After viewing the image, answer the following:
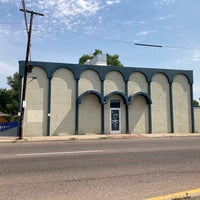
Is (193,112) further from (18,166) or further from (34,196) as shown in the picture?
(34,196)

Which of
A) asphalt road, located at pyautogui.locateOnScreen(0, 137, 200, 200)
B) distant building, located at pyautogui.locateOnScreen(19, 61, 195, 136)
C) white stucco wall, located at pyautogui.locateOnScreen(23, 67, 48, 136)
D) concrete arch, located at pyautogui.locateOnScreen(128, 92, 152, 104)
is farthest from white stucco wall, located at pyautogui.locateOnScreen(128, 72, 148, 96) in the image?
asphalt road, located at pyautogui.locateOnScreen(0, 137, 200, 200)

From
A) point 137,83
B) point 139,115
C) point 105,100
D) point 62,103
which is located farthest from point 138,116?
point 62,103

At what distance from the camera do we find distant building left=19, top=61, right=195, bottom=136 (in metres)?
19.8

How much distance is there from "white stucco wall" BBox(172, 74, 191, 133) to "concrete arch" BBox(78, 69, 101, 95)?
26.1ft

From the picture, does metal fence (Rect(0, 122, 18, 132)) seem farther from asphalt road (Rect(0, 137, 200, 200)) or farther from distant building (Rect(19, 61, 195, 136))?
asphalt road (Rect(0, 137, 200, 200))

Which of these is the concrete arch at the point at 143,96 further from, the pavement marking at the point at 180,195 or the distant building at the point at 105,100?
the pavement marking at the point at 180,195

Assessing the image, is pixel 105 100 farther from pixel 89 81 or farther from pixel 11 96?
pixel 11 96

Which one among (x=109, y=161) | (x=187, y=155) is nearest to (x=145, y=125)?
(x=187, y=155)

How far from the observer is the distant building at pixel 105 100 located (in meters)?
19.8

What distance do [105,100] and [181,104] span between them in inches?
322

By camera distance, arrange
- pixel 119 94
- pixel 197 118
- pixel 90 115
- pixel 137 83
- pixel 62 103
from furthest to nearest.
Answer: pixel 197 118 < pixel 137 83 < pixel 119 94 < pixel 90 115 < pixel 62 103

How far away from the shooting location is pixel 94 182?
19.5 feet

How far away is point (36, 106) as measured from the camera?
19.6 m

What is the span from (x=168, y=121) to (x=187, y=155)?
527 inches
